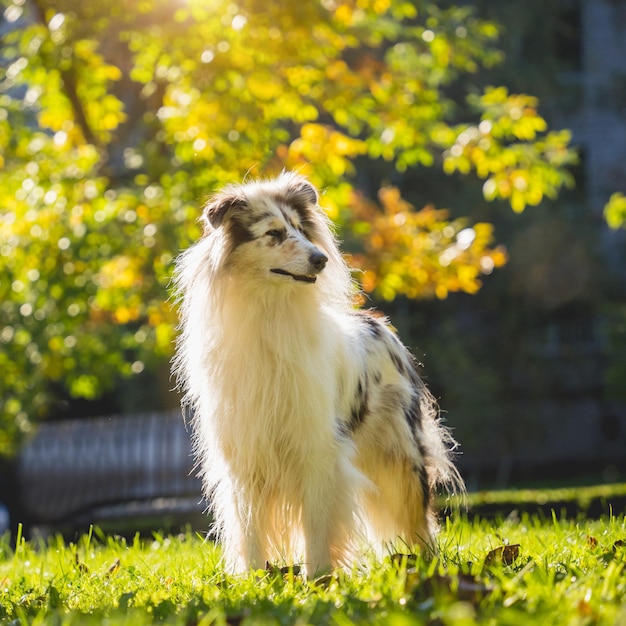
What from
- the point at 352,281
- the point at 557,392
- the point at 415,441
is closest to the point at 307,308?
the point at 352,281

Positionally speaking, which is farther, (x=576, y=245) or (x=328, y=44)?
(x=576, y=245)

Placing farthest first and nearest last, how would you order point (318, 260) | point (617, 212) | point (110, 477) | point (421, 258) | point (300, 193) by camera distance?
point (110, 477), point (421, 258), point (617, 212), point (300, 193), point (318, 260)

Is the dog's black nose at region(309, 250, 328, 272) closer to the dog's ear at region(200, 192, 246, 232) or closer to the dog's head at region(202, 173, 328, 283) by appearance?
the dog's head at region(202, 173, 328, 283)

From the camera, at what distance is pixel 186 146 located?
8.73 metres

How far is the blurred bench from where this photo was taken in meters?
11.1

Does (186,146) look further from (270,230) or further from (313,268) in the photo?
(313,268)

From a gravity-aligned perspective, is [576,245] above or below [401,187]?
below

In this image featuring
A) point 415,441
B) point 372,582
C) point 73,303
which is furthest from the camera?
point 73,303

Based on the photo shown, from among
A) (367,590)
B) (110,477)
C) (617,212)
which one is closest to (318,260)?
(367,590)

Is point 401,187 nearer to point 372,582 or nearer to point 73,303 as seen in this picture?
point 73,303

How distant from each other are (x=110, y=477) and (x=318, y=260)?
9088mm

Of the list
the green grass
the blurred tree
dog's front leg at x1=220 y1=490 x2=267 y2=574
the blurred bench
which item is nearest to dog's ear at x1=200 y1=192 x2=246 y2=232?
dog's front leg at x1=220 y1=490 x2=267 y2=574

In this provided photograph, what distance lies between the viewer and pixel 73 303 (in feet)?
30.1

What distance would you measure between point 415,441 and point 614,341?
14444mm
